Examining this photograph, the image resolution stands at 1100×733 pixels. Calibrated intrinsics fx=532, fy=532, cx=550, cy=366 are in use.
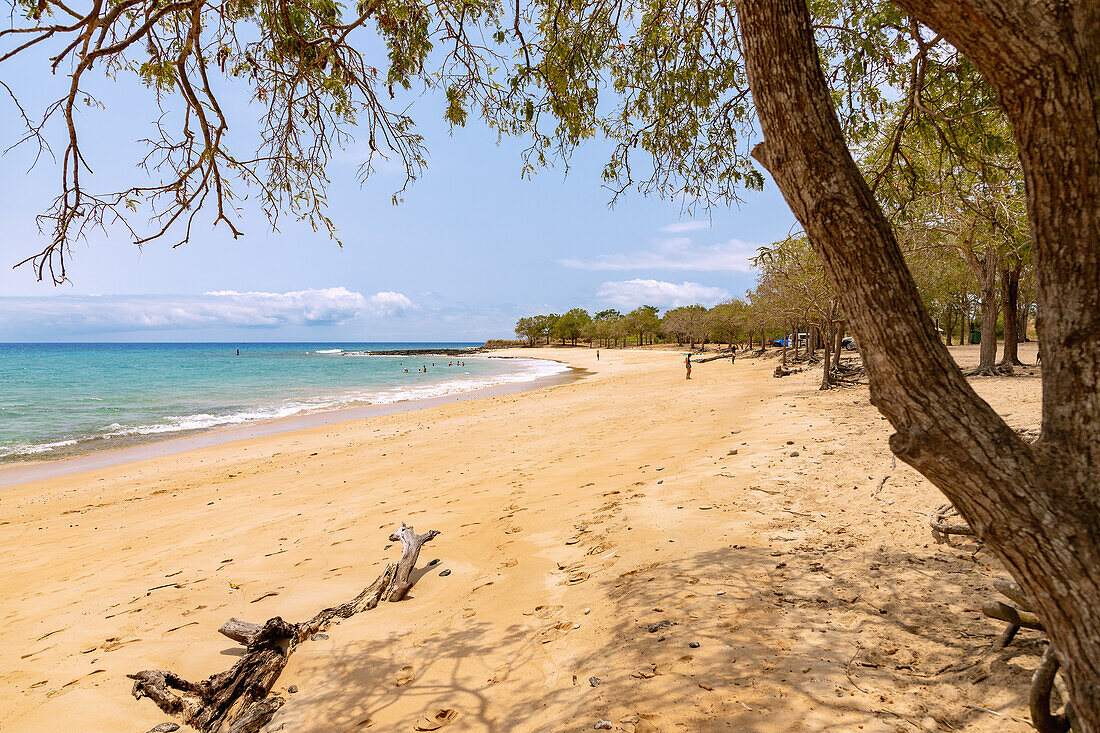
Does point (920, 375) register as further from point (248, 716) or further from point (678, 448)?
point (678, 448)

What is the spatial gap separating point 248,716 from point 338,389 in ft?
114

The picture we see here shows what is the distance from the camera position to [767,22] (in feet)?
6.93

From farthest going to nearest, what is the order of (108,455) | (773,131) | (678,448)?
(108,455) → (678,448) → (773,131)

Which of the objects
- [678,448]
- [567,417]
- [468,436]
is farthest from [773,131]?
[567,417]

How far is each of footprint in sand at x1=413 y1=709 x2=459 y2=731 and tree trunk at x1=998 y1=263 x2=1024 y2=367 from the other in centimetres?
2148

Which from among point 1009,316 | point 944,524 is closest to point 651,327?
point 1009,316

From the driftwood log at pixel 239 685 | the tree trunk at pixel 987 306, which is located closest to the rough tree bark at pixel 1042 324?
the driftwood log at pixel 239 685

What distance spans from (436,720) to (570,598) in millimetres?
1431

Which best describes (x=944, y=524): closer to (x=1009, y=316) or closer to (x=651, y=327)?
(x=1009, y=316)

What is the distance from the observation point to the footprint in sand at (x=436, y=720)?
9.73 feet

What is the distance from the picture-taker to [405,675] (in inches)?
137

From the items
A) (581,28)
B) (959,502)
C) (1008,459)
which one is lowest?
(959,502)

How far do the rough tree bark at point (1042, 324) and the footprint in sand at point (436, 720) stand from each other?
8.92 ft

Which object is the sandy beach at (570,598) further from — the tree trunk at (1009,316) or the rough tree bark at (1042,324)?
the tree trunk at (1009,316)
